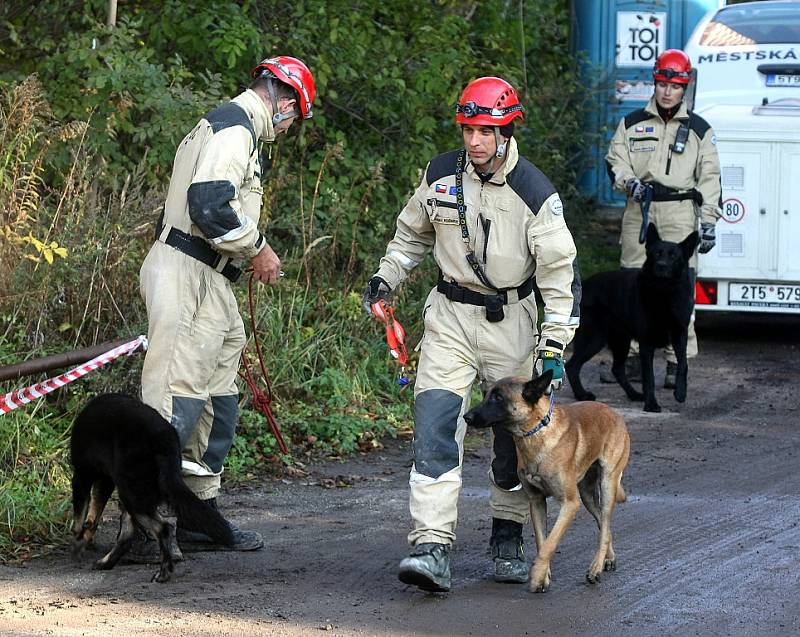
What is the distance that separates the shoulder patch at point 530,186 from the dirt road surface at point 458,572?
161 cm

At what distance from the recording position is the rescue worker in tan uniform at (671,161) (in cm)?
1024

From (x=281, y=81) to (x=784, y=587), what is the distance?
10.2ft

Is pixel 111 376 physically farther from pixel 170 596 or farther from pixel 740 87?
pixel 740 87

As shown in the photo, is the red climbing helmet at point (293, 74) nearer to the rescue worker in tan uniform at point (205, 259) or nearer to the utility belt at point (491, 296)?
the rescue worker in tan uniform at point (205, 259)

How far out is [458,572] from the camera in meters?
5.86

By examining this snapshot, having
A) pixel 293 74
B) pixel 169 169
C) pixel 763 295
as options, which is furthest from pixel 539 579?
pixel 763 295

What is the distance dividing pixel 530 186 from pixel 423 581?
65.2 inches

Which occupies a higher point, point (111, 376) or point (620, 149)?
point (620, 149)

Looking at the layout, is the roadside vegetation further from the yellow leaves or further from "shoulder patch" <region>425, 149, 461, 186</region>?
"shoulder patch" <region>425, 149, 461, 186</region>

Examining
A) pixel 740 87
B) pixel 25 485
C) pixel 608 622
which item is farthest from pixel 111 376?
pixel 740 87

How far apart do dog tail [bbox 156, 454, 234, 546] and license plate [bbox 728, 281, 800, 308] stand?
7.56 metres

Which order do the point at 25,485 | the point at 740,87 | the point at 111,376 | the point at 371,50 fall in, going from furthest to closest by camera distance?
the point at 740,87, the point at 371,50, the point at 111,376, the point at 25,485

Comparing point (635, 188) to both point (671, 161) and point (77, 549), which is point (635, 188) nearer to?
point (671, 161)

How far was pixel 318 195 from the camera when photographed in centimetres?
1028
